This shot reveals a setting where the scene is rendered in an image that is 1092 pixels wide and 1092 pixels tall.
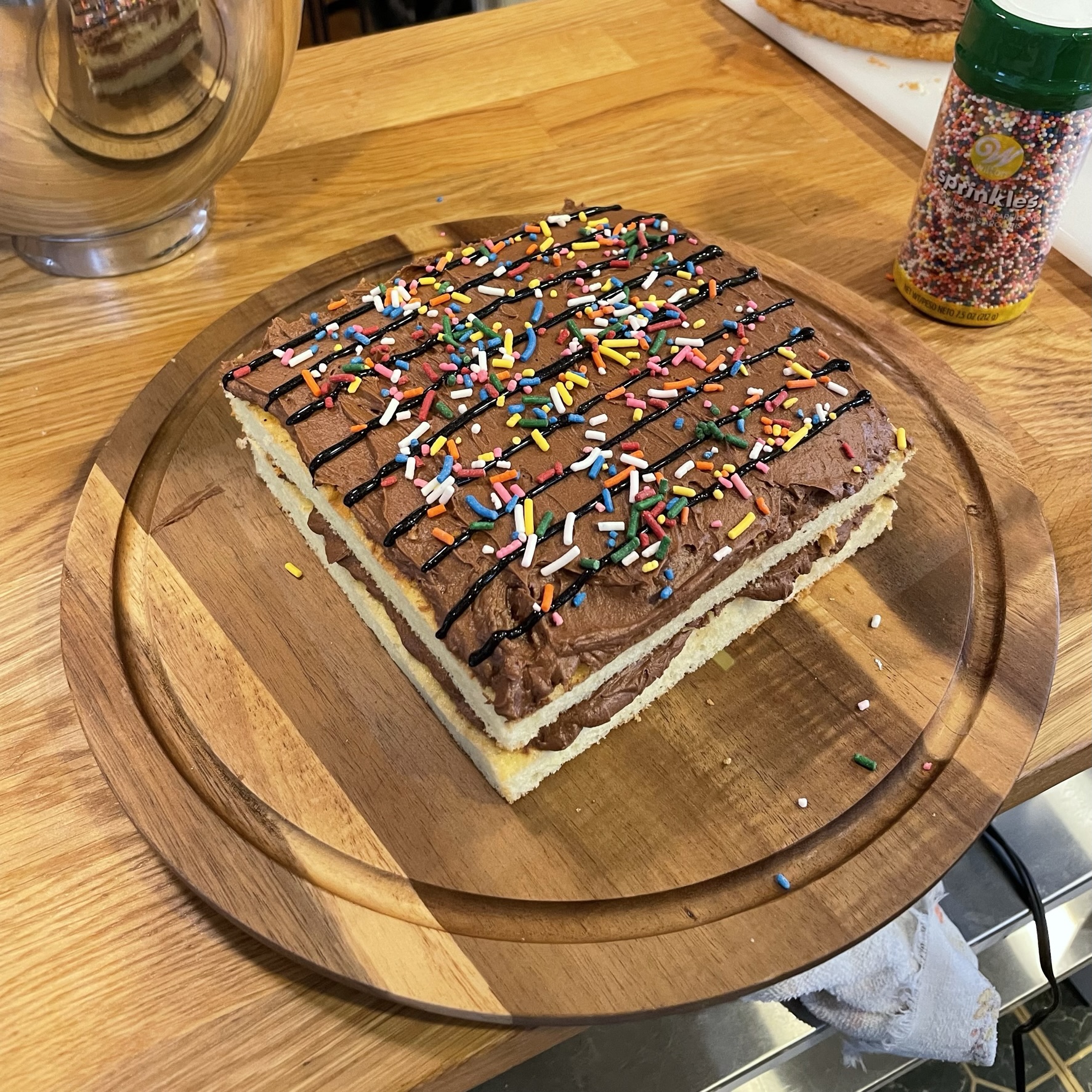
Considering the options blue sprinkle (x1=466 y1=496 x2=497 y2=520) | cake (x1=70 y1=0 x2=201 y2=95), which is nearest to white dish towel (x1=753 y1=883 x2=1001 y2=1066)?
blue sprinkle (x1=466 y1=496 x2=497 y2=520)

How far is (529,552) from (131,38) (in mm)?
1176

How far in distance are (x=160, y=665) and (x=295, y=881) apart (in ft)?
1.50

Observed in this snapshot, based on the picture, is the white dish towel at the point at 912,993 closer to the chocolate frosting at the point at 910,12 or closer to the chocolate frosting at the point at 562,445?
the chocolate frosting at the point at 562,445

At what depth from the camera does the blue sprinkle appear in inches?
59.9

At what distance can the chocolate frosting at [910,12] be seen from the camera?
2648 millimetres

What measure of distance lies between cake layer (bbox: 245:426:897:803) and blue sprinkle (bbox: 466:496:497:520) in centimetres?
25

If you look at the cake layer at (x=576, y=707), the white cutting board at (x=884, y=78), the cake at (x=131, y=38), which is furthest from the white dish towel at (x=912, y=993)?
the cake at (x=131, y=38)

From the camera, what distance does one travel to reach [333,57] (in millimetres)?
2791

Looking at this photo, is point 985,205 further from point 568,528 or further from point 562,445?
point 568,528

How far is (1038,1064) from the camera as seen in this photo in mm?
2543

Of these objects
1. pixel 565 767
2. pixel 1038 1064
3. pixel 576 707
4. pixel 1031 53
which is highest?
pixel 1031 53

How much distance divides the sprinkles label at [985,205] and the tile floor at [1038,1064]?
1821 millimetres

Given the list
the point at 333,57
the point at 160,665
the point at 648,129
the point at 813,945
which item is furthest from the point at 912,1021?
the point at 333,57

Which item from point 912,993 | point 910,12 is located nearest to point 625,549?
point 912,993
